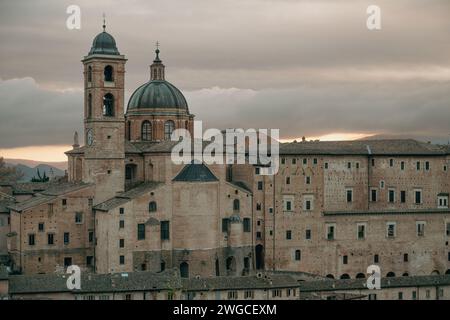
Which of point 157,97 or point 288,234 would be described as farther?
point 157,97

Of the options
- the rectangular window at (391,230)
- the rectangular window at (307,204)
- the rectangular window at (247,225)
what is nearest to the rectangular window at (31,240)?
the rectangular window at (247,225)

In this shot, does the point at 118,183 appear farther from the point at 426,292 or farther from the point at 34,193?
the point at 426,292

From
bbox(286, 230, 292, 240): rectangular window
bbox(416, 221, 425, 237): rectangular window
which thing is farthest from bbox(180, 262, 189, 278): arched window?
bbox(416, 221, 425, 237): rectangular window

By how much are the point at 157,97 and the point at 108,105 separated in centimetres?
661

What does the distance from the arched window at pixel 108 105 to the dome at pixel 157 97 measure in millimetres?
6241

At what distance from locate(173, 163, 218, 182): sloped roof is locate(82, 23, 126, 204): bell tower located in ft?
10.4

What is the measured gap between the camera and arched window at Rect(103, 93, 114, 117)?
163ft

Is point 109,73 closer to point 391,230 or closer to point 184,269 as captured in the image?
point 184,269

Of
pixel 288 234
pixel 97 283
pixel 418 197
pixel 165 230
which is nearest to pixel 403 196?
pixel 418 197

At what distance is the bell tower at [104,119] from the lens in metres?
49.1

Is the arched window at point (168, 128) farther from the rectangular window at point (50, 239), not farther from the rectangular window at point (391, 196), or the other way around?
the rectangular window at point (391, 196)

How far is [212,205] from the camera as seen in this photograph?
4881 cm
